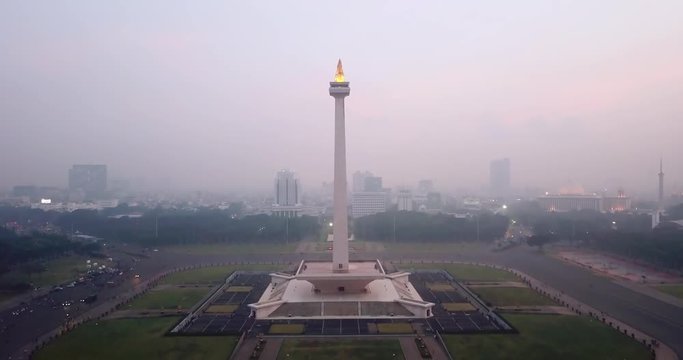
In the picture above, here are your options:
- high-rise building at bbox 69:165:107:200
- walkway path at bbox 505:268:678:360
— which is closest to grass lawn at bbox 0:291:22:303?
walkway path at bbox 505:268:678:360

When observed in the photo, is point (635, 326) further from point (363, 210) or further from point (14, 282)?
point (363, 210)

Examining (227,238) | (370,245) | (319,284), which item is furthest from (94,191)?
(319,284)

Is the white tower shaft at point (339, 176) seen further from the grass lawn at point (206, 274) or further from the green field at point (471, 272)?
the green field at point (471, 272)

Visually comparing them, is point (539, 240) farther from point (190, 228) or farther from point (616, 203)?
point (616, 203)

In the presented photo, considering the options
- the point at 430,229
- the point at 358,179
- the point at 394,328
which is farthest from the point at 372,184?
the point at 394,328

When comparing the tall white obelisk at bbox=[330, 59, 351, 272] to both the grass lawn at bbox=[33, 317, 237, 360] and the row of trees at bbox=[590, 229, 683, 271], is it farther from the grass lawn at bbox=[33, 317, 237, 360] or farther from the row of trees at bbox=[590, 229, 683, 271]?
the row of trees at bbox=[590, 229, 683, 271]

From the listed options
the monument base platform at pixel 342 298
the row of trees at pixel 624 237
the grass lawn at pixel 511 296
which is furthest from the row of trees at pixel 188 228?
the grass lawn at pixel 511 296
